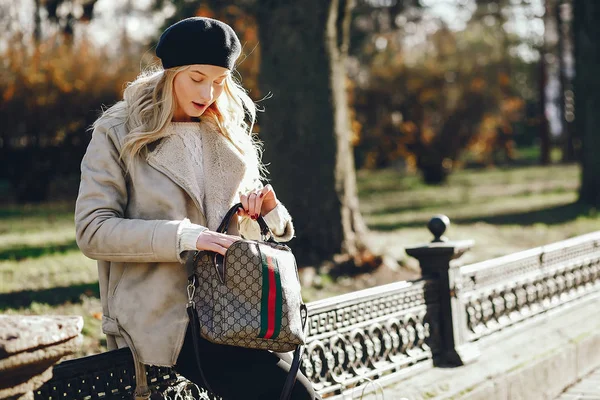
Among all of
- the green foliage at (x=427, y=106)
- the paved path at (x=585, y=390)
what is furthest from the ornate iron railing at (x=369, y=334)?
the green foliage at (x=427, y=106)

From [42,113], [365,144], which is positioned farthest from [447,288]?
[365,144]

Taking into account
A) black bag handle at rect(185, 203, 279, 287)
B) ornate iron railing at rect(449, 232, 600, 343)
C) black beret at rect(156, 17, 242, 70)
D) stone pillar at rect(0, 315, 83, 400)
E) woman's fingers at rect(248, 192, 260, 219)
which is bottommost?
ornate iron railing at rect(449, 232, 600, 343)

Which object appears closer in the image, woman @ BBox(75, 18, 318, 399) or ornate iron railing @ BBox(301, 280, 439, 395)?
woman @ BBox(75, 18, 318, 399)

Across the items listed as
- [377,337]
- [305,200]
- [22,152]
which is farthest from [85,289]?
[22,152]

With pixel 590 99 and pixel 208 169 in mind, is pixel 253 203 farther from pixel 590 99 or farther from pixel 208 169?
pixel 590 99

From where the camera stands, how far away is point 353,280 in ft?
27.7

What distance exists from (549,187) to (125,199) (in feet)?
63.3

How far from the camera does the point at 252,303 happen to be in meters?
2.82

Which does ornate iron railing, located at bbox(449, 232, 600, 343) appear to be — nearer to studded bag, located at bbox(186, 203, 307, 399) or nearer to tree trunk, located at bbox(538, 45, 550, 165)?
studded bag, located at bbox(186, 203, 307, 399)

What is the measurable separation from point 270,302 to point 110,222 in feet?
2.07

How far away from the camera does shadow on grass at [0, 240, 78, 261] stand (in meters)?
8.93

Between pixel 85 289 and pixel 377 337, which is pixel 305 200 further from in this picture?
pixel 377 337

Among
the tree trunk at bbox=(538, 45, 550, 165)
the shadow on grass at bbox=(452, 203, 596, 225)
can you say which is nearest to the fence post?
the shadow on grass at bbox=(452, 203, 596, 225)

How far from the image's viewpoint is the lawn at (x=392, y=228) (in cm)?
716
